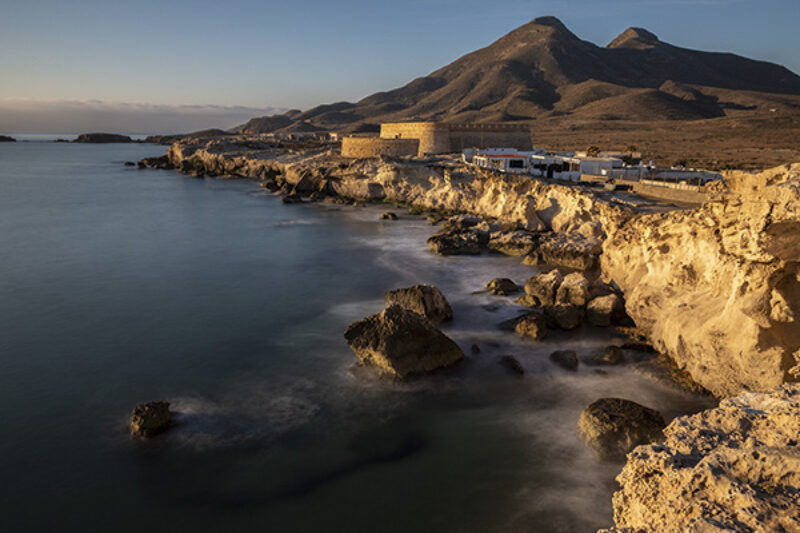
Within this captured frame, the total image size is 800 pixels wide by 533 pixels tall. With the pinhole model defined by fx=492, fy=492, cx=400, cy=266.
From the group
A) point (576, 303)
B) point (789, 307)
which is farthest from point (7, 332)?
point (789, 307)

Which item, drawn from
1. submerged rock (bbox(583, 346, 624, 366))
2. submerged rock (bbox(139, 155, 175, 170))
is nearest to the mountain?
submerged rock (bbox(139, 155, 175, 170))

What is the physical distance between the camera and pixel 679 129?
85.2m

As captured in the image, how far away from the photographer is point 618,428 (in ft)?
32.1

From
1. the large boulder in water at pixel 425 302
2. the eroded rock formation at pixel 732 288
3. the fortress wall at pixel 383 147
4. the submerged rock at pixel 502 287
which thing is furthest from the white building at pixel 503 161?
the eroded rock formation at pixel 732 288

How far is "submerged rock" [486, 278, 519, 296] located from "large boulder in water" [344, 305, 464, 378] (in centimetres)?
569

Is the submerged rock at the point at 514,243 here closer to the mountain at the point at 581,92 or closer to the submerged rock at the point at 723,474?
the submerged rock at the point at 723,474

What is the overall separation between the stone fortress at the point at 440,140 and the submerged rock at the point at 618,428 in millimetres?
43046

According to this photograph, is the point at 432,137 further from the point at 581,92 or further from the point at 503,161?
the point at 581,92

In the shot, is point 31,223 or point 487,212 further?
point 31,223

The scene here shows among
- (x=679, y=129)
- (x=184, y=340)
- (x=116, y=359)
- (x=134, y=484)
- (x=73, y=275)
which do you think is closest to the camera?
(x=134, y=484)

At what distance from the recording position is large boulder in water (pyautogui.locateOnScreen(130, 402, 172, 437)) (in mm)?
10477

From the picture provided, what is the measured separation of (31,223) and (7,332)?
2554 cm

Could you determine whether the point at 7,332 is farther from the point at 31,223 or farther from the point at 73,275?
the point at 31,223

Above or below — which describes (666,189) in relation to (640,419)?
above
